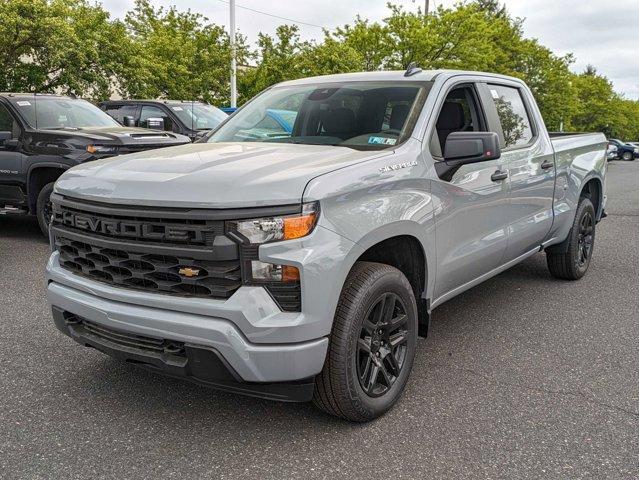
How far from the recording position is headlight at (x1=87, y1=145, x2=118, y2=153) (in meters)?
6.72

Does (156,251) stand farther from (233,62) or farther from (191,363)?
(233,62)

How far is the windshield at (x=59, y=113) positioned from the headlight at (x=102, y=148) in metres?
1.22

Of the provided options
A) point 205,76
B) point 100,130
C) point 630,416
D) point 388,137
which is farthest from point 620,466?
point 205,76

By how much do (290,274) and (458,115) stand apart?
211 centimetres

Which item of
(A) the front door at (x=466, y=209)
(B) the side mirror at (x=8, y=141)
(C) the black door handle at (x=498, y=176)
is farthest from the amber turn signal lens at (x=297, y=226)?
(B) the side mirror at (x=8, y=141)

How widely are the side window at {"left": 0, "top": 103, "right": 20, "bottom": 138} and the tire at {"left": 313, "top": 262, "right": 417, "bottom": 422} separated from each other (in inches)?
240

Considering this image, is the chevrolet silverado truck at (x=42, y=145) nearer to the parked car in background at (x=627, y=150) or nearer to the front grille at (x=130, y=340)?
the front grille at (x=130, y=340)

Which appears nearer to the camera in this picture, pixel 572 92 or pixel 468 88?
pixel 468 88

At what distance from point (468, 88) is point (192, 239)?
2428 mm

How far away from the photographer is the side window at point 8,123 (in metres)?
7.37

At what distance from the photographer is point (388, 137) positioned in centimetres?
345

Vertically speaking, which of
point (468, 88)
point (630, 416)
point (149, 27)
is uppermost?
point (149, 27)

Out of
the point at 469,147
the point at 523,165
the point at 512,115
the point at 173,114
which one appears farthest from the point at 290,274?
the point at 173,114

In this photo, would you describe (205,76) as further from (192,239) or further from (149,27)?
(192,239)
